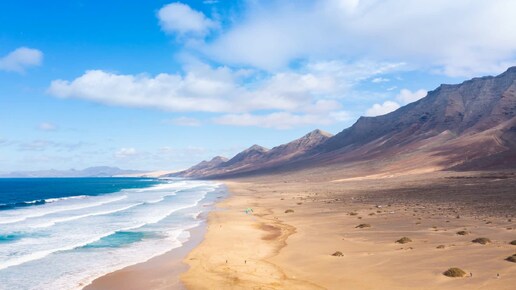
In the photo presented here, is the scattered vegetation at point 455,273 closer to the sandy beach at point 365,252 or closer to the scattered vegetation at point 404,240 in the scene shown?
the sandy beach at point 365,252

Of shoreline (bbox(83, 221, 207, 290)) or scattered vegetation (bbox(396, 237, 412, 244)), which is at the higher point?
scattered vegetation (bbox(396, 237, 412, 244))

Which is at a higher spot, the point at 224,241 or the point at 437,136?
the point at 437,136

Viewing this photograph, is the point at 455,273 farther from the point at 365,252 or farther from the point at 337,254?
the point at 337,254

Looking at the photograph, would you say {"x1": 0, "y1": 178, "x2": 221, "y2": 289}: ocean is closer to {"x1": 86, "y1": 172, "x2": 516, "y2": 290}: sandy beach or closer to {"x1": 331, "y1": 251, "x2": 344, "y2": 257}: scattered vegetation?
{"x1": 86, "y1": 172, "x2": 516, "y2": 290}: sandy beach

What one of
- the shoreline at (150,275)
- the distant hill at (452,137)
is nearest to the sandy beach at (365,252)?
the shoreline at (150,275)

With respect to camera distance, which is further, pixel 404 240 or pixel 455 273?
pixel 404 240

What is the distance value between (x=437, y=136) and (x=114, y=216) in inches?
5567

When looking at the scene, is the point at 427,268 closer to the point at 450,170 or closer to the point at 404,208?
the point at 404,208

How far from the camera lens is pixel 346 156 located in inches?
7234

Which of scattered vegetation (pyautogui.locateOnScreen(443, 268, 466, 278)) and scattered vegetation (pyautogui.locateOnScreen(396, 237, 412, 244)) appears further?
scattered vegetation (pyautogui.locateOnScreen(396, 237, 412, 244))

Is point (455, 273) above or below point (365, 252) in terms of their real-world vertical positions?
above

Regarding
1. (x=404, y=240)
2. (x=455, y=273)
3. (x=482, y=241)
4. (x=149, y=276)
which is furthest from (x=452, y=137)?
(x=149, y=276)

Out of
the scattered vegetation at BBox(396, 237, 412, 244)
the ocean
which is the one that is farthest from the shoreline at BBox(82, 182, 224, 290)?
the scattered vegetation at BBox(396, 237, 412, 244)

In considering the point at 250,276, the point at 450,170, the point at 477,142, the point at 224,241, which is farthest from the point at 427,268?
the point at 477,142
